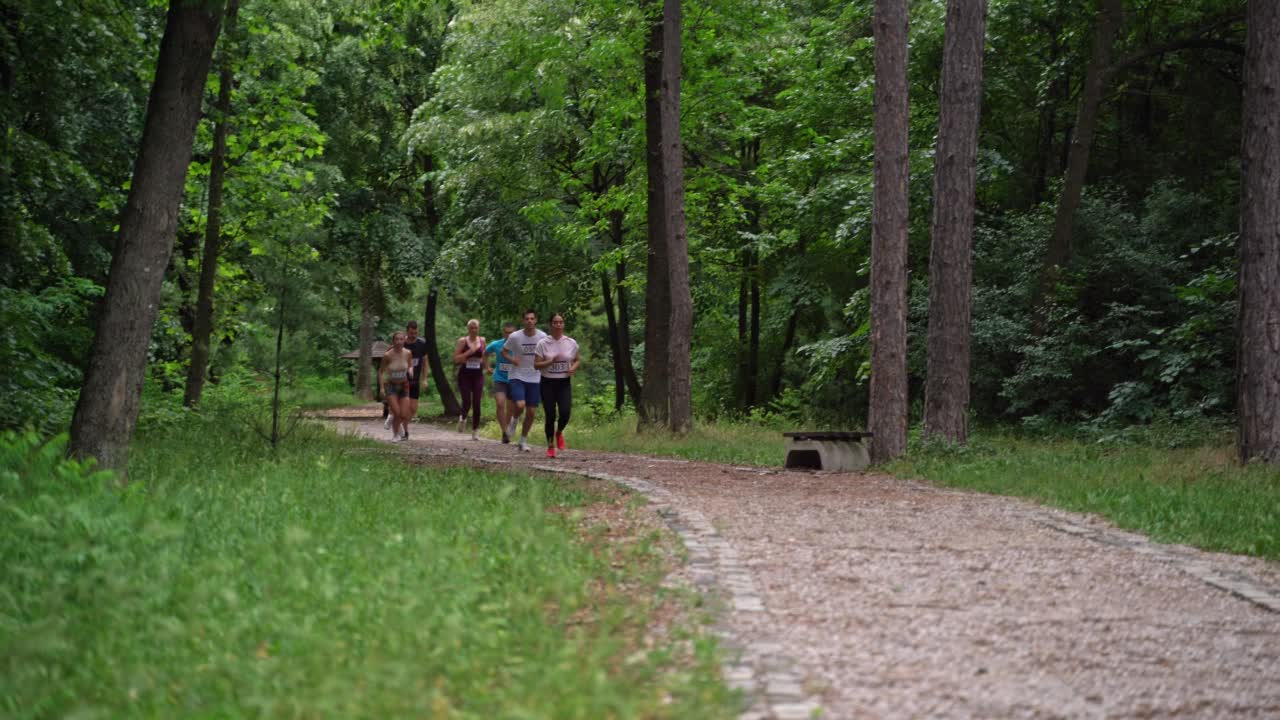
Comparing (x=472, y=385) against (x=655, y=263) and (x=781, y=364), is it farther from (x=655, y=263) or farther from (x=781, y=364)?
(x=781, y=364)

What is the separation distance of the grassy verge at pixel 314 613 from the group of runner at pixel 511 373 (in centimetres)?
794

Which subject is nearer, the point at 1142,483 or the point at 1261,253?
the point at 1142,483

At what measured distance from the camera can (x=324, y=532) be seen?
7184 mm

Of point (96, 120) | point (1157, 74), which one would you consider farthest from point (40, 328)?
point (1157, 74)

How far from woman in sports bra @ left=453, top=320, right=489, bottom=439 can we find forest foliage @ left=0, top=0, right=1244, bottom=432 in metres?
2.43

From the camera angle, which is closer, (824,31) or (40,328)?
(40,328)

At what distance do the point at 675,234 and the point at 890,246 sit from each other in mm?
5601

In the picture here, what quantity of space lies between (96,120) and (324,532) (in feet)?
41.9

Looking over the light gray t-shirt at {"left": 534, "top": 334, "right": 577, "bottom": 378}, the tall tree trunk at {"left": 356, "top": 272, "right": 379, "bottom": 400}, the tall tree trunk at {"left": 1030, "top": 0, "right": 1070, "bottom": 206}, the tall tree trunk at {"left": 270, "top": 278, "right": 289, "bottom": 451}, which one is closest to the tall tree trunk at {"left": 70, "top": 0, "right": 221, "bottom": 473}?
the tall tree trunk at {"left": 270, "top": 278, "right": 289, "bottom": 451}

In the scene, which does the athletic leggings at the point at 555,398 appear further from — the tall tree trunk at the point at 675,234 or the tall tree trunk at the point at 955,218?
the tall tree trunk at the point at 955,218

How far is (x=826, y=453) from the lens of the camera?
14.3 m

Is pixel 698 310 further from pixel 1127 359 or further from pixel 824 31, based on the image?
pixel 1127 359

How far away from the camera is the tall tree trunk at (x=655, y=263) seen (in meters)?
21.2

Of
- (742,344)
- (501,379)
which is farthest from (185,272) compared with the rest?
(742,344)
